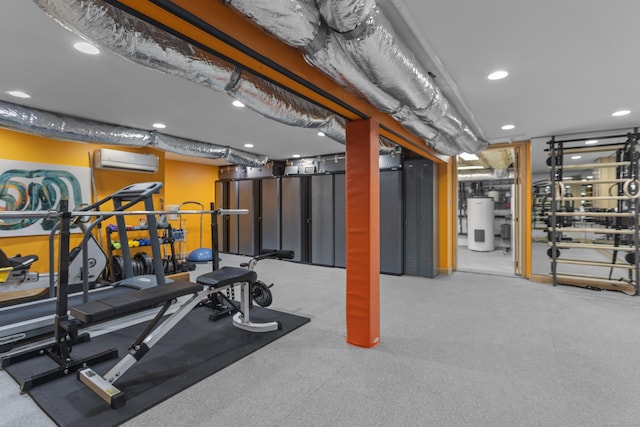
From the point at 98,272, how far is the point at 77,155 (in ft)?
6.19

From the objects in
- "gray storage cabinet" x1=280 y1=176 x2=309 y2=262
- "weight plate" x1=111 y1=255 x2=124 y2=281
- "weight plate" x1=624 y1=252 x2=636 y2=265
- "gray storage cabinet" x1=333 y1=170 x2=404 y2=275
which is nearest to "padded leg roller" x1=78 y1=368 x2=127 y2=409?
"weight plate" x1=111 y1=255 x2=124 y2=281

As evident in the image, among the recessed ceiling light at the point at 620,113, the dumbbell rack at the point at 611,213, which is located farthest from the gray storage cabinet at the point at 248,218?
the recessed ceiling light at the point at 620,113

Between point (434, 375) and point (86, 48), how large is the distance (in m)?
3.63

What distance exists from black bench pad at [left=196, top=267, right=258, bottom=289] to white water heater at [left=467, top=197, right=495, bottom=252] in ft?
24.5

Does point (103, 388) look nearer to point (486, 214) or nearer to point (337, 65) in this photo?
point (337, 65)

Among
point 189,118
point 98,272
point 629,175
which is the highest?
point 189,118

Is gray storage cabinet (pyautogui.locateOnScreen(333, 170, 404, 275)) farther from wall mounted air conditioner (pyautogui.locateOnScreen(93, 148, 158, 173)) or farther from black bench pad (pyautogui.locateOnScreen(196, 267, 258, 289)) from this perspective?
wall mounted air conditioner (pyautogui.locateOnScreen(93, 148, 158, 173))

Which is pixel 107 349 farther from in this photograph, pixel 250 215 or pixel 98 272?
pixel 250 215

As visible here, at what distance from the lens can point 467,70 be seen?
2.77 m

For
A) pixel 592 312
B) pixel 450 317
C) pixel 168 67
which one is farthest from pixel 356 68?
pixel 592 312

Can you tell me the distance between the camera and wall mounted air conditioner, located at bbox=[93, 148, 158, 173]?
4750 millimetres

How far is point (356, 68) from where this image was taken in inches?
79.2

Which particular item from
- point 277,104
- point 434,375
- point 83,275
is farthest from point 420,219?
point 83,275

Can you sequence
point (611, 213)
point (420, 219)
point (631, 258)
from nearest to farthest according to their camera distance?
point (611, 213) < point (631, 258) < point (420, 219)
